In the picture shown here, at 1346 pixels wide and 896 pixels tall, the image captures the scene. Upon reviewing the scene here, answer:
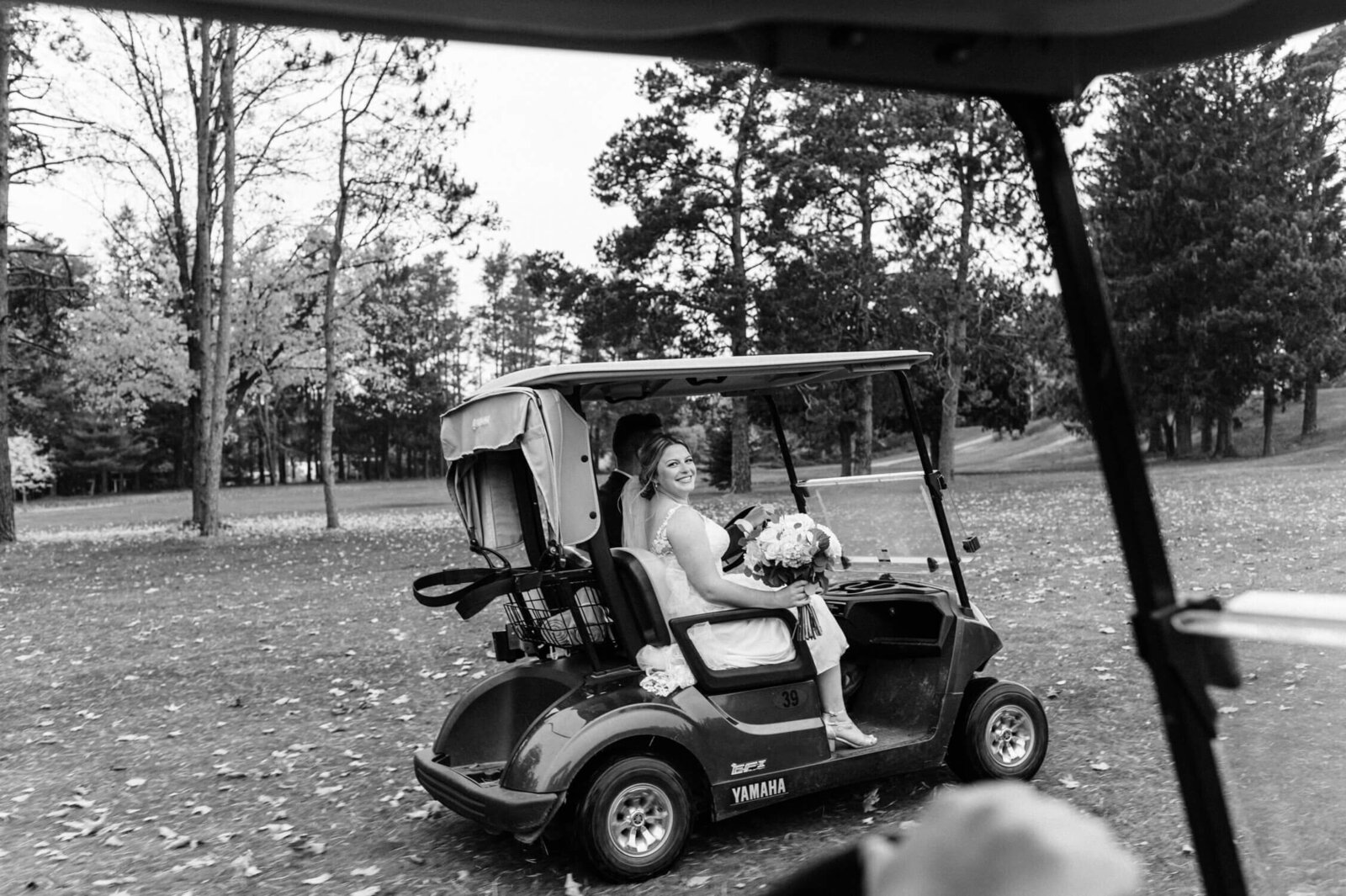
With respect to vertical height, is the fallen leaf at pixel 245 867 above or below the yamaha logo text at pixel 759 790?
below

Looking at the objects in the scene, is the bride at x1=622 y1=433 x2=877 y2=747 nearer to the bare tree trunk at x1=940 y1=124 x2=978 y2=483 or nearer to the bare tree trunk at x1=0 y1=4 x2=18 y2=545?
the bare tree trunk at x1=0 y1=4 x2=18 y2=545

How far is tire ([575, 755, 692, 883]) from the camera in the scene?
4.23 meters

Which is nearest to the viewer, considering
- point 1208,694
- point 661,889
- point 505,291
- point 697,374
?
point 1208,694

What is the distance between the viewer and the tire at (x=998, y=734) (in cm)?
510

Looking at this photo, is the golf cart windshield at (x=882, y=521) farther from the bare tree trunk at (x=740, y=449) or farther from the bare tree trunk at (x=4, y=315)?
Result: the bare tree trunk at (x=740, y=449)

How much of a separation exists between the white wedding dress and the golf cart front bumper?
722 millimetres

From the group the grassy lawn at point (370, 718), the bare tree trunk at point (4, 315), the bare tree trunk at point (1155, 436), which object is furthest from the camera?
the bare tree trunk at point (4, 315)

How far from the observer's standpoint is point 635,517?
201 inches

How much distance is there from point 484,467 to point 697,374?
1.01 metres

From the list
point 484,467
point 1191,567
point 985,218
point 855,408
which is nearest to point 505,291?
point 855,408

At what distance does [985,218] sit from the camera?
25.6 metres

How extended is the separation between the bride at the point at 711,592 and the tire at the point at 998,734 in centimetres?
51

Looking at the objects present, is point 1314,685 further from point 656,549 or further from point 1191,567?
point 1191,567

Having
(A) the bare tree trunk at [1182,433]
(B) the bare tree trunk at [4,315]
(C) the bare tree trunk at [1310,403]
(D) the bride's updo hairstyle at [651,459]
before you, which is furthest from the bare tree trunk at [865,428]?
(A) the bare tree trunk at [1182,433]
